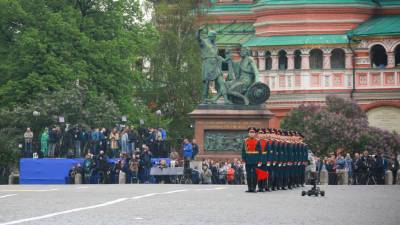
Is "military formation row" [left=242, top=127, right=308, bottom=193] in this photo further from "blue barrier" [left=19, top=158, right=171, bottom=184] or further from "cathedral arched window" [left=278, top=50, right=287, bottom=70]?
"cathedral arched window" [left=278, top=50, right=287, bottom=70]

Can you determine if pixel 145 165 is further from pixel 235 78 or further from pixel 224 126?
pixel 235 78

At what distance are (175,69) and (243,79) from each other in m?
28.9

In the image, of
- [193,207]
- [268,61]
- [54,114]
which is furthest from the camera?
[268,61]

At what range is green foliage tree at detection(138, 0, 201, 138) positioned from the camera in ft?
316

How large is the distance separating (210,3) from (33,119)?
112 ft

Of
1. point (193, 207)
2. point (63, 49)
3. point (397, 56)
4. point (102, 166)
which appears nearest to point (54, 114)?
point (63, 49)

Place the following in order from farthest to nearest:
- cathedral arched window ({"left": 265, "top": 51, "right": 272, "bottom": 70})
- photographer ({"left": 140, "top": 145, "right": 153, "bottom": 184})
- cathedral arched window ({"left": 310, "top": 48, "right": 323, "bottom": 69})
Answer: cathedral arched window ({"left": 265, "top": 51, "right": 272, "bottom": 70}) < cathedral arched window ({"left": 310, "top": 48, "right": 323, "bottom": 69}) < photographer ({"left": 140, "top": 145, "right": 153, "bottom": 184})

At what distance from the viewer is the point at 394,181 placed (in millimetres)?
62344

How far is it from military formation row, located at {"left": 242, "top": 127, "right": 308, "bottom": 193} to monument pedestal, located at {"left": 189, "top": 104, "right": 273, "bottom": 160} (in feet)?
51.9

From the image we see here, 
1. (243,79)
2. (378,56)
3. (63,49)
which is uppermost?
(378,56)

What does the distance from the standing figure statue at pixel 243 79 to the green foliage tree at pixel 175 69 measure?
2731cm

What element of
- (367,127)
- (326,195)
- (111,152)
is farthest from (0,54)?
(326,195)

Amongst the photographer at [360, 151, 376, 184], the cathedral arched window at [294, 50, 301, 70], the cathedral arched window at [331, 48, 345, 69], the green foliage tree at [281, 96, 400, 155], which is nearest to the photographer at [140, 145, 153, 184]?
the photographer at [360, 151, 376, 184]

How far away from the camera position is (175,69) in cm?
9700
